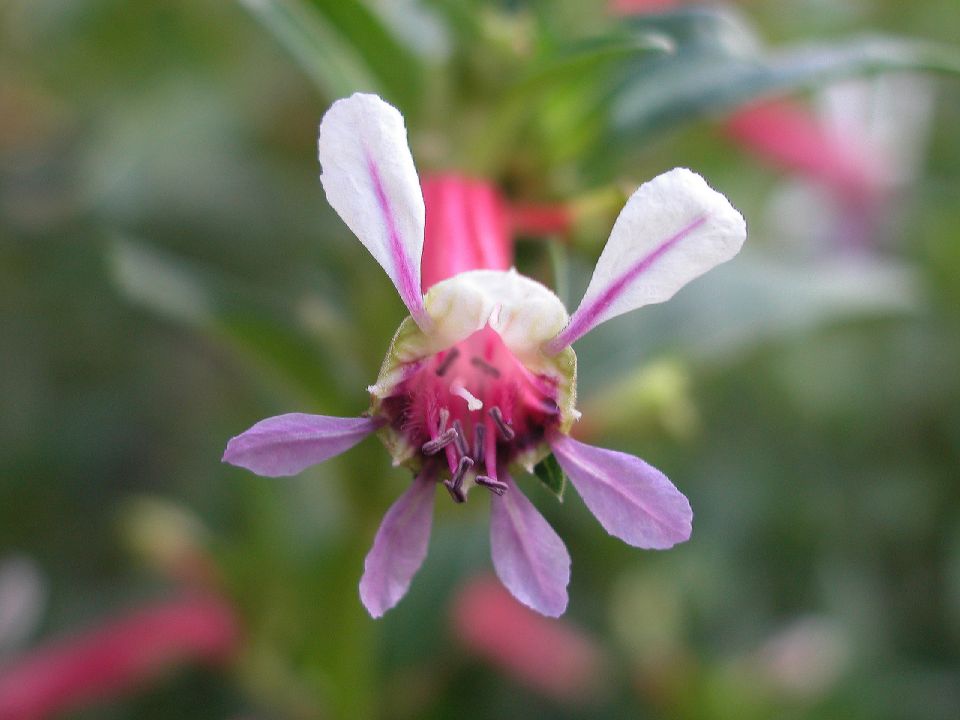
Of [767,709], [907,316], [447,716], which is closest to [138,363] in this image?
[447,716]

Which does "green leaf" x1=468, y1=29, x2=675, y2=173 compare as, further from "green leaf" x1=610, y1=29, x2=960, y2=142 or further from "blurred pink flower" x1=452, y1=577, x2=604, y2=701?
"blurred pink flower" x1=452, y1=577, x2=604, y2=701

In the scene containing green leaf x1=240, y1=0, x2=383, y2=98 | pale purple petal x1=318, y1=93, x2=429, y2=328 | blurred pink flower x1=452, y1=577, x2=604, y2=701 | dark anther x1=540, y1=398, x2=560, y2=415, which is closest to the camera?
pale purple petal x1=318, y1=93, x2=429, y2=328

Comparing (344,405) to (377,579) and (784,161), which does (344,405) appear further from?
(784,161)

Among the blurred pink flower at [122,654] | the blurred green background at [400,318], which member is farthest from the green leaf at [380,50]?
the blurred pink flower at [122,654]

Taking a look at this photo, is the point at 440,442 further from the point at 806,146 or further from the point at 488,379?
the point at 806,146

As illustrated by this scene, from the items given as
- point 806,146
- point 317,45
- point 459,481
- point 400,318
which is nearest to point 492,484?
point 459,481

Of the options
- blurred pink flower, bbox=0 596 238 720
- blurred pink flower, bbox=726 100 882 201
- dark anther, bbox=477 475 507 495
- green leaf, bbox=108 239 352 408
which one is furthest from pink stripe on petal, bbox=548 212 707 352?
blurred pink flower, bbox=726 100 882 201
